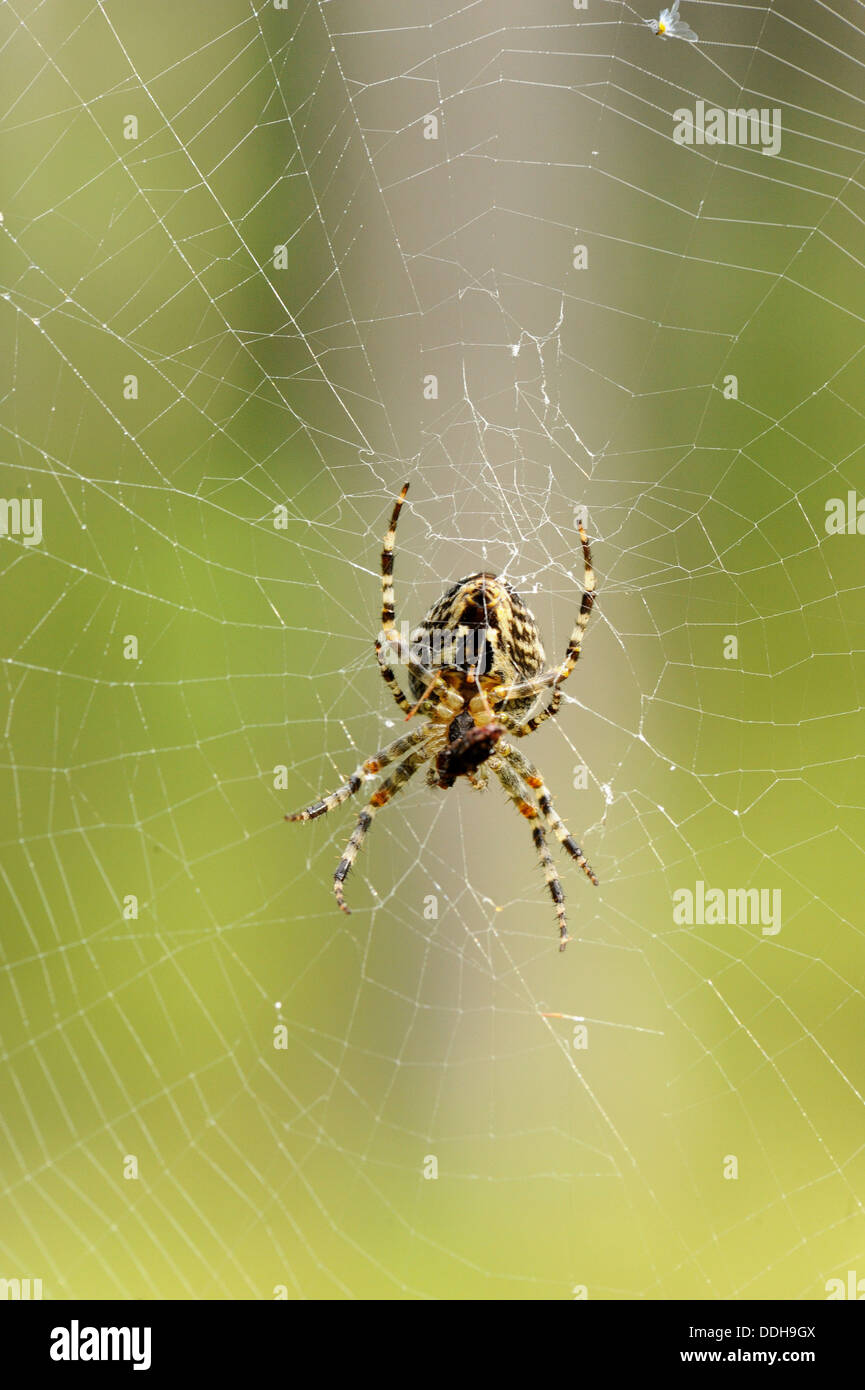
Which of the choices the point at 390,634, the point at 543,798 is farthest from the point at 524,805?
the point at 390,634

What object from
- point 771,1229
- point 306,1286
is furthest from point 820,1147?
point 306,1286

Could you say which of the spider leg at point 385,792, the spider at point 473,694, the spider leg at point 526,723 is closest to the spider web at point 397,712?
the spider leg at point 385,792

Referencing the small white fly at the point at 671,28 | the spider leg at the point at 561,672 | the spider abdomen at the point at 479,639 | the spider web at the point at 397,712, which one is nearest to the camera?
the spider abdomen at the point at 479,639

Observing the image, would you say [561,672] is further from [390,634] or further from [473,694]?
[390,634]

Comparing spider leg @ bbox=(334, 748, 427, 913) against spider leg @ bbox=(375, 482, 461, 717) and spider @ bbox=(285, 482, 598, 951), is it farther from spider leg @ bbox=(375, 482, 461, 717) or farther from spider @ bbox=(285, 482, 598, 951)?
spider leg @ bbox=(375, 482, 461, 717)

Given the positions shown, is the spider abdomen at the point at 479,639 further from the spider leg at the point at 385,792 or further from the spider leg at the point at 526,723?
the spider leg at the point at 385,792

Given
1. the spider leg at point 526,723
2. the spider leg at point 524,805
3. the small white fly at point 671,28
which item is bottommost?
the spider leg at point 524,805

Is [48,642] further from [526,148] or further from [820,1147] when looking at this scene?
[820,1147]
